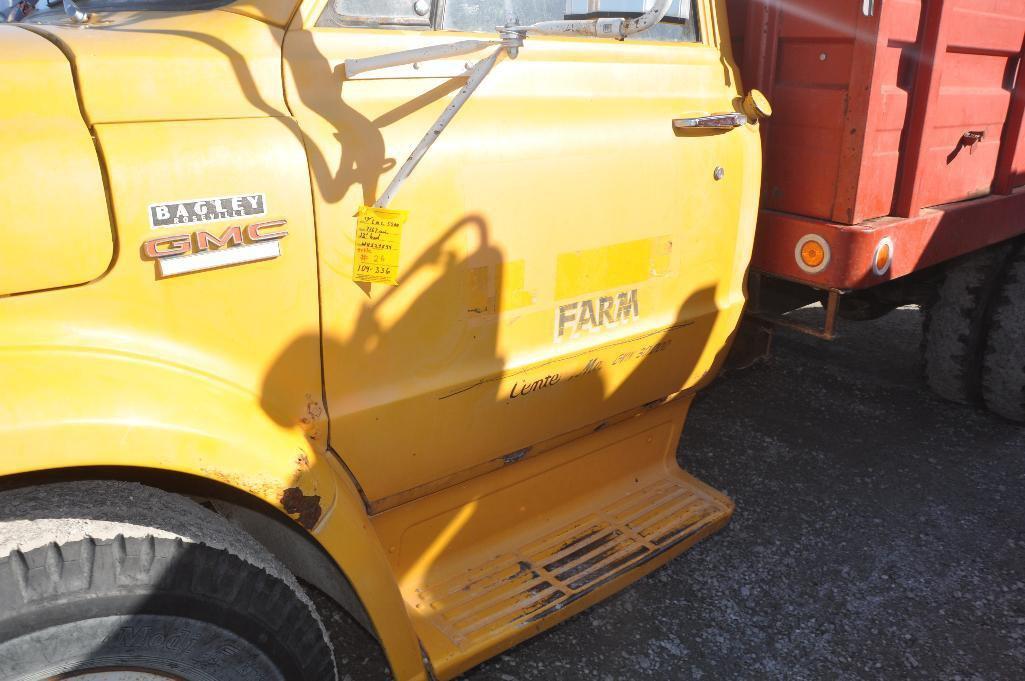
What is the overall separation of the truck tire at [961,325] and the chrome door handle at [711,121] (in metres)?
1.79

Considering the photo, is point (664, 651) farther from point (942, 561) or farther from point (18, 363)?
point (18, 363)

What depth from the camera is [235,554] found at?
1.54 m

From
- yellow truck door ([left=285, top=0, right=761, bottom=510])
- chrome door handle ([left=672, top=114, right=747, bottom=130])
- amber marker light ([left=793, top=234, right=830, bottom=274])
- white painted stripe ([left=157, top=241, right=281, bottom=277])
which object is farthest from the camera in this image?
amber marker light ([left=793, top=234, right=830, bottom=274])

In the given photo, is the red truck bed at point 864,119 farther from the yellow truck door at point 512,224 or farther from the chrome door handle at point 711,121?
the chrome door handle at point 711,121

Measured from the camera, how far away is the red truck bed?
2439mm

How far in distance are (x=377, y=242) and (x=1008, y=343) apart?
3.00 meters

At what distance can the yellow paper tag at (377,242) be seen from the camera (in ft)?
5.49

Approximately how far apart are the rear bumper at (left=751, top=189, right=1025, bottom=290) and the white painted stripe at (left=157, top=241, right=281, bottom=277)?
1716 mm

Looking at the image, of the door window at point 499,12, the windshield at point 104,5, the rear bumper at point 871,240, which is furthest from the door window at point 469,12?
the rear bumper at point 871,240

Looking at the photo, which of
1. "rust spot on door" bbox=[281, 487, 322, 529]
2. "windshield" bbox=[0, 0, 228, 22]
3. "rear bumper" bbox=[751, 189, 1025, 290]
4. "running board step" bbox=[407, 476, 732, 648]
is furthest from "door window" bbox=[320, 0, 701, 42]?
"running board step" bbox=[407, 476, 732, 648]

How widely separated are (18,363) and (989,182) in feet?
10.8

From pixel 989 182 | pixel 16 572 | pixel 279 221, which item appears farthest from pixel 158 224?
pixel 989 182

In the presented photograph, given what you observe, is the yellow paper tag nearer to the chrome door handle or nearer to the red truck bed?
the chrome door handle

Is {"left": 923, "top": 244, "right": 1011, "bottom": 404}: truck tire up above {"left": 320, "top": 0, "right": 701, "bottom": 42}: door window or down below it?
below
